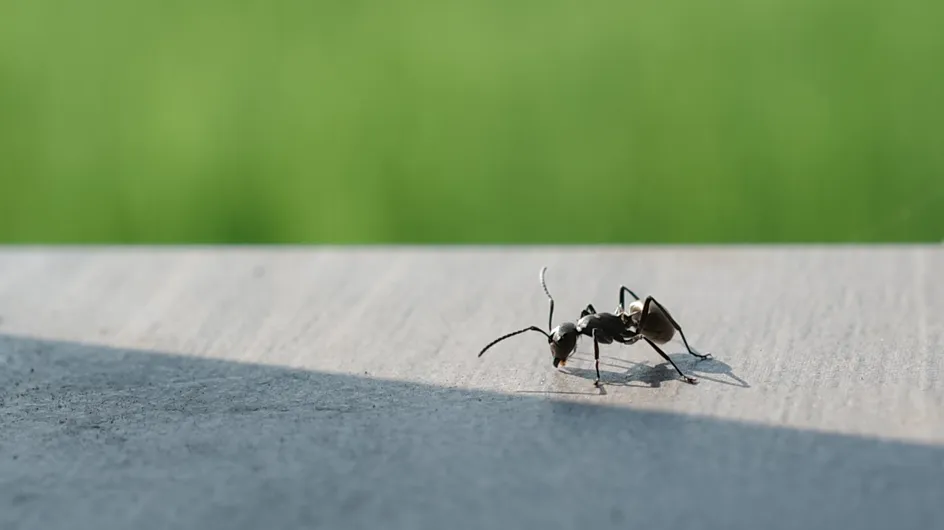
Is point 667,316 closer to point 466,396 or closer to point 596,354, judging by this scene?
point 596,354

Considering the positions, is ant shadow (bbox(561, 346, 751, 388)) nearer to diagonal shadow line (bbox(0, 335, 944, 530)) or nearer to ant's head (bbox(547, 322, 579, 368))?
ant's head (bbox(547, 322, 579, 368))

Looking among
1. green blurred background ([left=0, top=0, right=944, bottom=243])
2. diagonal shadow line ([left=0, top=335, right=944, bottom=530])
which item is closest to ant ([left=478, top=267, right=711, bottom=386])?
diagonal shadow line ([left=0, top=335, right=944, bottom=530])

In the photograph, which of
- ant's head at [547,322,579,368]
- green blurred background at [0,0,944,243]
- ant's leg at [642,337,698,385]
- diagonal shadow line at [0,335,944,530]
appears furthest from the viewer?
green blurred background at [0,0,944,243]

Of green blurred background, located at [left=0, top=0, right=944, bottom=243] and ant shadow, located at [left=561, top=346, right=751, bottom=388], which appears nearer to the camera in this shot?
ant shadow, located at [left=561, top=346, right=751, bottom=388]

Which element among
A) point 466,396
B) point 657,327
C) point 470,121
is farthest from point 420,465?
point 470,121

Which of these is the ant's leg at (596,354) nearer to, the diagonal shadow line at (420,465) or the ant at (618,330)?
the ant at (618,330)

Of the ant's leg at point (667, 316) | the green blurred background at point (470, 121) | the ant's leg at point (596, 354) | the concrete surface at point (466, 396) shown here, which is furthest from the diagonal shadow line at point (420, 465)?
the green blurred background at point (470, 121)

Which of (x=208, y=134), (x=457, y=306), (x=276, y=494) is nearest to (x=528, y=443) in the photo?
(x=276, y=494)
